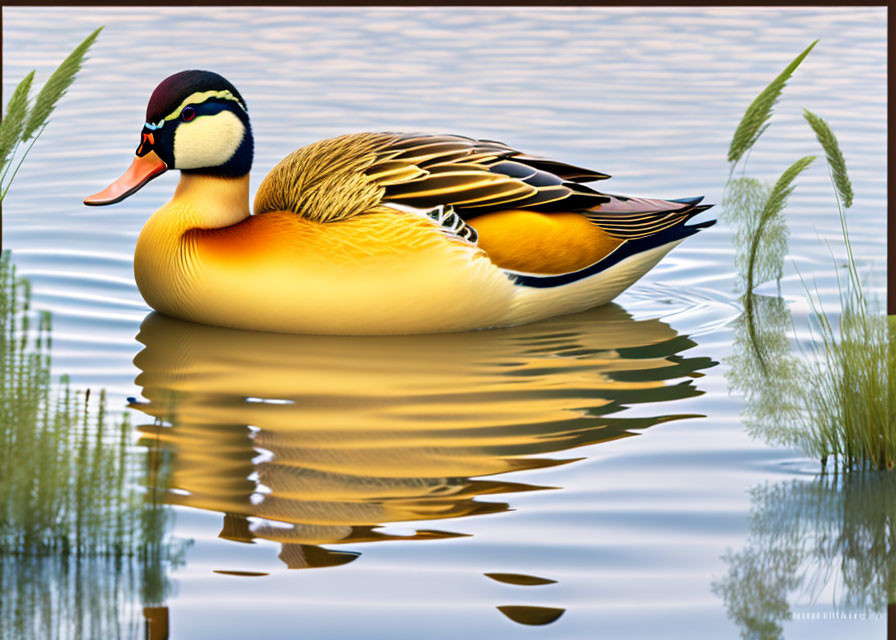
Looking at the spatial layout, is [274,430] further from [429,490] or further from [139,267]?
[139,267]

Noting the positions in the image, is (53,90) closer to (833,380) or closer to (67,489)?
(67,489)

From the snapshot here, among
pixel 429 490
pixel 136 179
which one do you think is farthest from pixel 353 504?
pixel 136 179

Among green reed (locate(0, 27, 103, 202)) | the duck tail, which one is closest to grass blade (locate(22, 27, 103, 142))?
green reed (locate(0, 27, 103, 202))

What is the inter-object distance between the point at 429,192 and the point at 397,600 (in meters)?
4.15

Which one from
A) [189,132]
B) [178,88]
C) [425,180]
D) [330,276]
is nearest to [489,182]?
[425,180]

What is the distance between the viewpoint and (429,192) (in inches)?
336

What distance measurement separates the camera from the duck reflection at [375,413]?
5.71m

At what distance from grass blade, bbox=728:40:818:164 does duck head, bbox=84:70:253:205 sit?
3.21 metres

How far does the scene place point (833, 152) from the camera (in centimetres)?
651

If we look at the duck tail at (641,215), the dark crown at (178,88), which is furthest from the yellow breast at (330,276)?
the duck tail at (641,215)

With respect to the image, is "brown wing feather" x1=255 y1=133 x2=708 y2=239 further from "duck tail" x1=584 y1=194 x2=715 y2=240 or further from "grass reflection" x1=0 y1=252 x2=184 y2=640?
"grass reflection" x1=0 y1=252 x2=184 y2=640

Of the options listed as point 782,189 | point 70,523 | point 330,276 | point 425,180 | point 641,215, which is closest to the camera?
point 70,523

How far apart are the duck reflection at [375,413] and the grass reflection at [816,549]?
109 centimetres

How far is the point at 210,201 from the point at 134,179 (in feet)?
1.59
